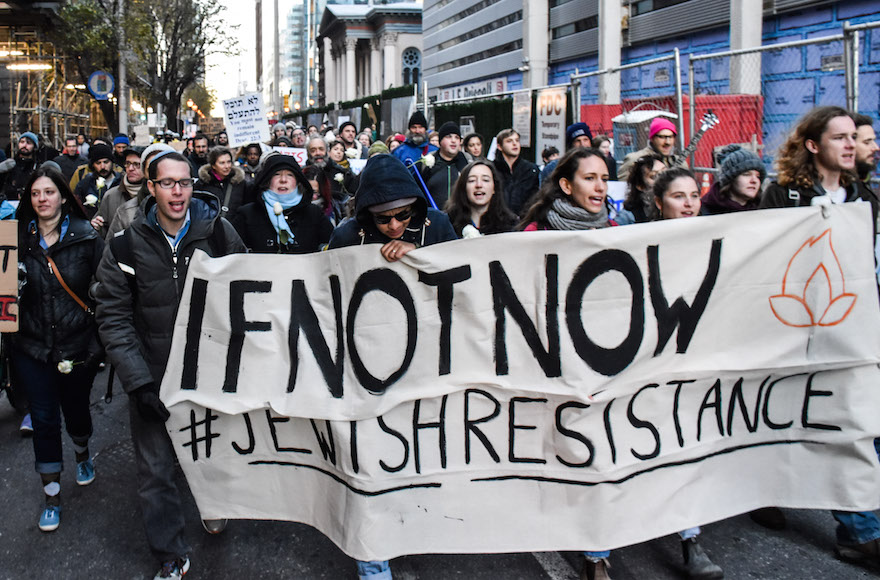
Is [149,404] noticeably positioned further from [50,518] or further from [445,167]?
[445,167]

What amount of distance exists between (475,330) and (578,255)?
51cm

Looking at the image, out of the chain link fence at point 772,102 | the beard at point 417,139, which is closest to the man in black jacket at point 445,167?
the beard at point 417,139

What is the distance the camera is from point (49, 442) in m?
4.52

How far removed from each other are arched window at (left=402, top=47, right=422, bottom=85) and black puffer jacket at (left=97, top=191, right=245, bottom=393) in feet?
279

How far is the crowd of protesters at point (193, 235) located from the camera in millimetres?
3715

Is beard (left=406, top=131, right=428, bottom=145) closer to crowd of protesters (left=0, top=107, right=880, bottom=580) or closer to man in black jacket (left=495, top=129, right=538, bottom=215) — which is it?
man in black jacket (left=495, top=129, right=538, bottom=215)

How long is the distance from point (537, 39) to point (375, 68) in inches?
2512

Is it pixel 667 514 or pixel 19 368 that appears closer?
pixel 667 514

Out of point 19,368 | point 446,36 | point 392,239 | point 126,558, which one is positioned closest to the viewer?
point 392,239

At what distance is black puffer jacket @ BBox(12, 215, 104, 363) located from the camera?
14.5 feet

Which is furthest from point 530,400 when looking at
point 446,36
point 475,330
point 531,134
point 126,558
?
point 446,36

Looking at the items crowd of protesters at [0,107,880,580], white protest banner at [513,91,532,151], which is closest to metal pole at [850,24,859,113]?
crowd of protesters at [0,107,880,580]

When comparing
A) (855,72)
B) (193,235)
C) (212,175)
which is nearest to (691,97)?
(855,72)

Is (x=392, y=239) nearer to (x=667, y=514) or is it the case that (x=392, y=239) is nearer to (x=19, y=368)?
(x=667, y=514)
